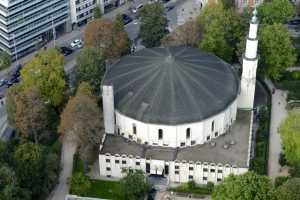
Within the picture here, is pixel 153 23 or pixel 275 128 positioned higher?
pixel 153 23

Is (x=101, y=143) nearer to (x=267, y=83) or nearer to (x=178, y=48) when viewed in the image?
(x=178, y=48)

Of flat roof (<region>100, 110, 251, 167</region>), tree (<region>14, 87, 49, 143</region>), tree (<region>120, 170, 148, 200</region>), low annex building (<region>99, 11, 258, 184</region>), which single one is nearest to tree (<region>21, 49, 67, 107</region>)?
tree (<region>14, 87, 49, 143</region>)

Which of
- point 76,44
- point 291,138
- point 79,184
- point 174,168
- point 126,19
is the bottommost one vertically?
point 79,184

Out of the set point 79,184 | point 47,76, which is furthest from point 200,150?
point 47,76

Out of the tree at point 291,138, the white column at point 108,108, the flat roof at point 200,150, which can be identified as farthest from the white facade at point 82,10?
the tree at point 291,138

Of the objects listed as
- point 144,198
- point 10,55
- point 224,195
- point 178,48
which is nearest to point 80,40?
point 10,55

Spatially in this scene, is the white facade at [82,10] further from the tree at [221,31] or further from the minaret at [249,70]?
the minaret at [249,70]

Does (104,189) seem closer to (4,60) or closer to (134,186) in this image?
(134,186)
